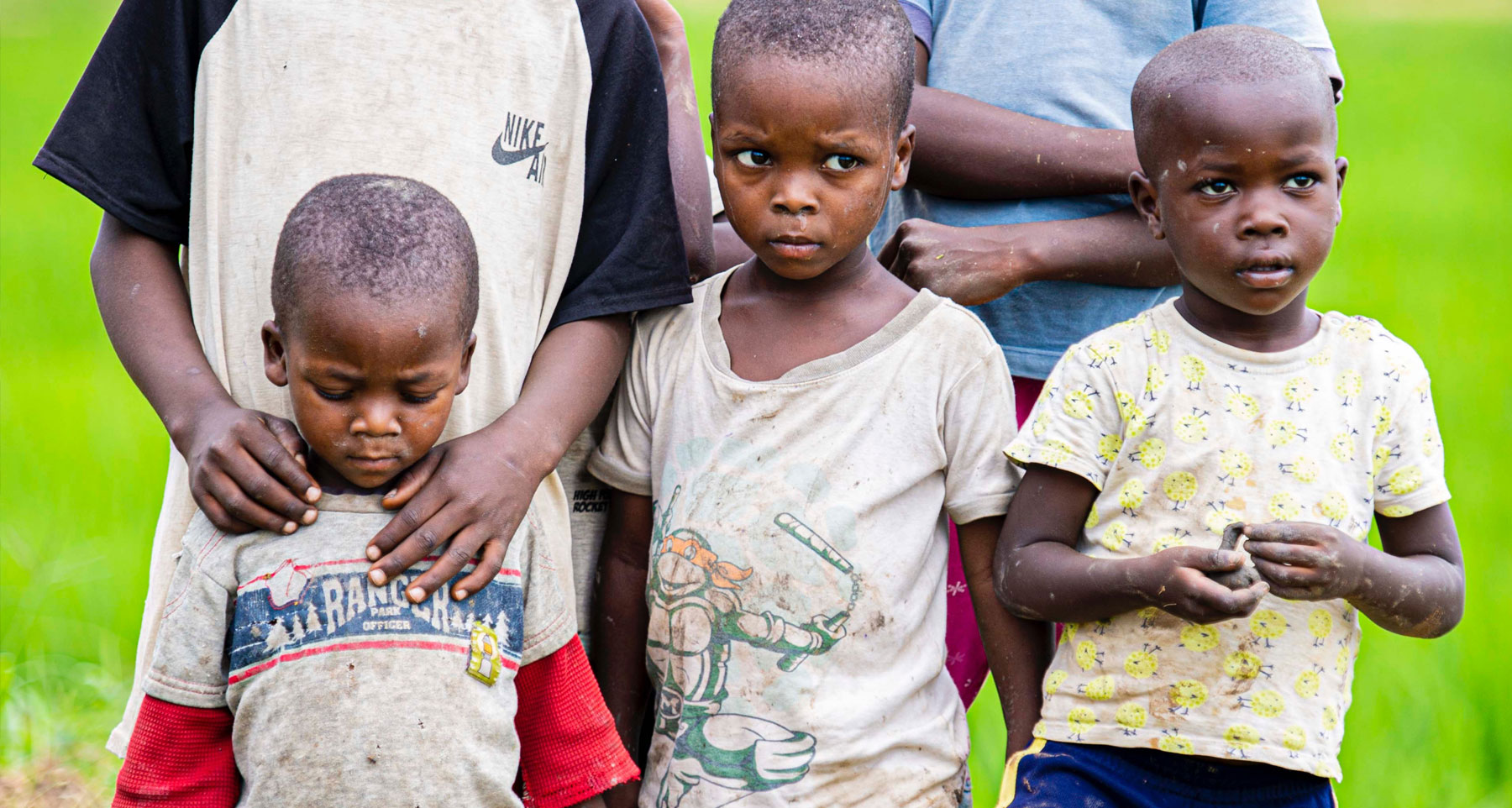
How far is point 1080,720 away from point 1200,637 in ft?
0.71

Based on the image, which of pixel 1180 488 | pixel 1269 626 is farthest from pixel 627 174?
pixel 1269 626

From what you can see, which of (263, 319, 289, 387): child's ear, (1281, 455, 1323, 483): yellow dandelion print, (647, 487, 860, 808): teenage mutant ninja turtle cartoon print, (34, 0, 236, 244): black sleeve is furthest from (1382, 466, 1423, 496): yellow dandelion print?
(34, 0, 236, 244): black sleeve

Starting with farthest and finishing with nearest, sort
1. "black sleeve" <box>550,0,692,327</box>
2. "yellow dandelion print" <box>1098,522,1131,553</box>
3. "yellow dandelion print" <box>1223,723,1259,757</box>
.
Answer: "black sleeve" <box>550,0,692,327</box> → "yellow dandelion print" <box>1098,522,1131,553</box> → "yellow dandelion print" <box>1223,723,1259,757</box>

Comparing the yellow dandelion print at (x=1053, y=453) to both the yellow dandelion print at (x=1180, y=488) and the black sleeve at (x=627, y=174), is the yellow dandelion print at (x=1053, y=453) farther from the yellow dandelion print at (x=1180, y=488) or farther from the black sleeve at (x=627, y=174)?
the black sleeve at (x=627, y=174)

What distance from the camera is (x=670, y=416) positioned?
2.38 metres

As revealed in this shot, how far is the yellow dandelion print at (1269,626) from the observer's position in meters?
2.05

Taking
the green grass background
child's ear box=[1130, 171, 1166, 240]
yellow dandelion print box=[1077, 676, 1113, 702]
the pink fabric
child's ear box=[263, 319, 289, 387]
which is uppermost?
child's ear box=[1130, 171, 1166, 240]

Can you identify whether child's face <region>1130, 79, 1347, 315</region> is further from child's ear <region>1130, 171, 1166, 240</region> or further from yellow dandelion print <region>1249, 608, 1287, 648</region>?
yellow dandelion print <region>1249, 608, 1287, 648</region>

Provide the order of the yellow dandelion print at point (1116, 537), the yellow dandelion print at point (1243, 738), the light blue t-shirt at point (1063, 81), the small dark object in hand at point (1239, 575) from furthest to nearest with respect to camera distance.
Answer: the light blue t-shirt at point (1063, 81) → the yellow dandelion print at point (1116, 537) → the yellow dandelion print at point (1243, 738) → the small dark object in hand at point (1239, 575)

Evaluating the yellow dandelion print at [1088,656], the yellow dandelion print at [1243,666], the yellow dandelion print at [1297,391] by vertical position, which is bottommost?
the yellow dandelion print at [1088,656]

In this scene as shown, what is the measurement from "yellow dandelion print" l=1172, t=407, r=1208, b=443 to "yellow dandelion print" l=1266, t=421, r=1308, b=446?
0.29 ft

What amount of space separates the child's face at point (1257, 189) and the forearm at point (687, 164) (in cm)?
87

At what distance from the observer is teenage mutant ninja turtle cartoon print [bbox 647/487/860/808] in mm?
2189

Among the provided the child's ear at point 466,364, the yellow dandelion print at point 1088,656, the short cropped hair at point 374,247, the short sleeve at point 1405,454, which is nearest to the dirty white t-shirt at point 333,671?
the child's ear at point 466,364
